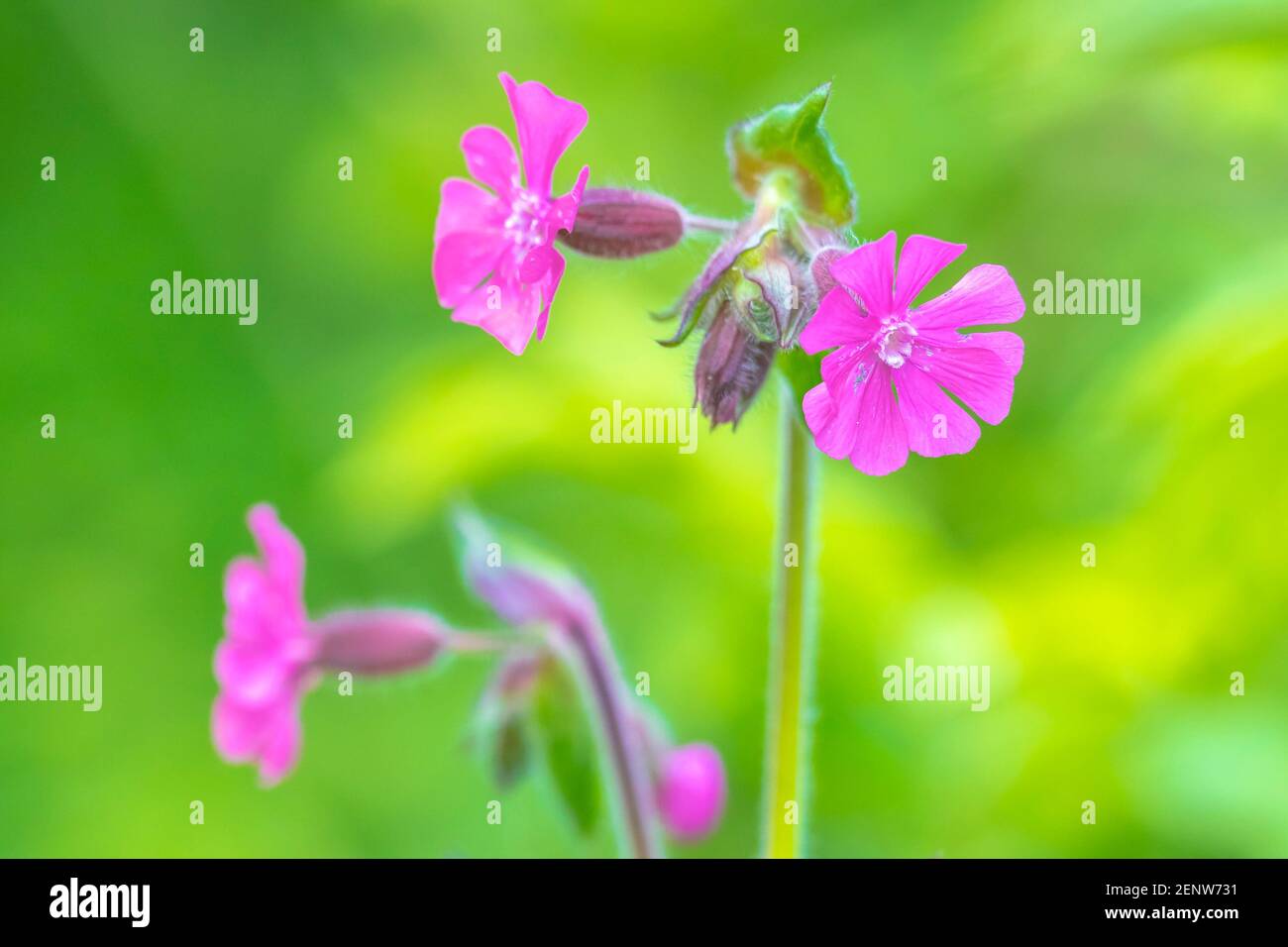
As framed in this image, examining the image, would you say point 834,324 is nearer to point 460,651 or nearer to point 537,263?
point 537,263

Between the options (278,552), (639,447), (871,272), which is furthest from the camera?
(639,447)

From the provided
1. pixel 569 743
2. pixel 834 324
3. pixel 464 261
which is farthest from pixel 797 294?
pixel 569 743

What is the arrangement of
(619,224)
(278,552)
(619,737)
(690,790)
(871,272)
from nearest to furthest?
(871,272), (619,224), (619,737), (278,552), (690,790)

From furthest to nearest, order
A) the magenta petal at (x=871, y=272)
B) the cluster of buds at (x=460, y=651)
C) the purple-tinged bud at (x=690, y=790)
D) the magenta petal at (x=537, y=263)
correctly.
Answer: the purple-tinged bud at (x=690, y=790) < the cluster of buds at (x=460, y=651) < the magenta petal at (x=537, y=263) < the magenta petal at (x=871, y=272)

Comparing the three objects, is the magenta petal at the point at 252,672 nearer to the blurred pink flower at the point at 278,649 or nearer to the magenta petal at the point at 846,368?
the blurred pink flower at the point at 278,649

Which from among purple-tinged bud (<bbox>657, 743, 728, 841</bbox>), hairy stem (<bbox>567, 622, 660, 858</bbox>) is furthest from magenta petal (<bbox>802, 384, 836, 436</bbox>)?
purple-tinged bud (<bbox>657, 743, 728, 841</bbox>)

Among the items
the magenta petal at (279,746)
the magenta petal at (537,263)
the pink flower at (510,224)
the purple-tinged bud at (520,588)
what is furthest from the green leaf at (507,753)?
the magenta petal at (537,263)
